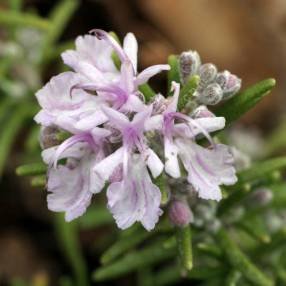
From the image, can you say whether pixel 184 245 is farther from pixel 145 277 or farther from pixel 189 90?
pixel 145 277

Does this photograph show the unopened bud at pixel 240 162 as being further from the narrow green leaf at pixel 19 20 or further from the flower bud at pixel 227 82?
the narrow green leaf at pixel 19 20

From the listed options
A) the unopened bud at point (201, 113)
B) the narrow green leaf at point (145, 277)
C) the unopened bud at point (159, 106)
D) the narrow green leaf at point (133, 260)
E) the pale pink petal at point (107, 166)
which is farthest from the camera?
the narrow green leaf at point (145, 277)

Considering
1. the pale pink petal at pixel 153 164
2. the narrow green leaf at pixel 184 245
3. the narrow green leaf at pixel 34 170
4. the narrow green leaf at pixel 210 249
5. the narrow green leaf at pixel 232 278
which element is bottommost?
the narrow green leaf at pixel 34 170

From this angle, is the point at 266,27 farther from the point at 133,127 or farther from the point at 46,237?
the point at 133,127

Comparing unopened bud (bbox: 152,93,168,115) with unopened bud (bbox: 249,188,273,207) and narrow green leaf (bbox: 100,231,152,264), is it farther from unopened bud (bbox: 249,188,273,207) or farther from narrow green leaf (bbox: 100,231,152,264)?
unopened bud (bbox: 249,188,273,207)

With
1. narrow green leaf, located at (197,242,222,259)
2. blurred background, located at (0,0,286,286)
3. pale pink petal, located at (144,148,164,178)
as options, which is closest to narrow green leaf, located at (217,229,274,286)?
narrow green leaf, located at (197,242,222,259)

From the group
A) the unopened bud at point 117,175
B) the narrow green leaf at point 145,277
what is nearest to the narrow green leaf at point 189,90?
the unopened bud at point 117,175

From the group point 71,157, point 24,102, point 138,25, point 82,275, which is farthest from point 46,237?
point 71,157
